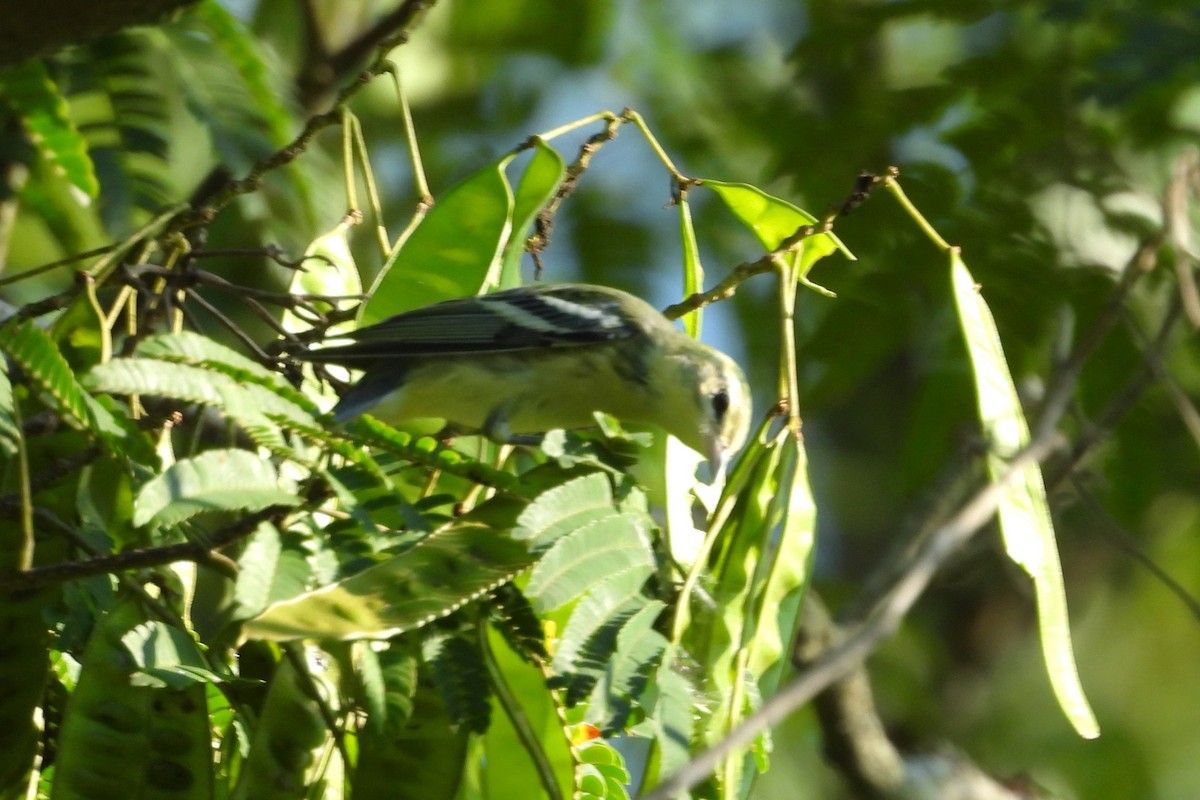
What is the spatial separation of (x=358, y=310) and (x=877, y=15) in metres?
2.16

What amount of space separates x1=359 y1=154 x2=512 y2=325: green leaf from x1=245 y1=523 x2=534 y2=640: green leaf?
2.73 feet

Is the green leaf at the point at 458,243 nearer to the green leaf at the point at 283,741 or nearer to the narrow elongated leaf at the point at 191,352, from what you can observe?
the narrow elongated leaf at the point at 191,352

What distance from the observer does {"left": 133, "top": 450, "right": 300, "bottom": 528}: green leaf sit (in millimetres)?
1814

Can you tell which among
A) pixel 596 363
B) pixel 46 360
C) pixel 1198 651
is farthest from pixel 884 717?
pixel 46 360

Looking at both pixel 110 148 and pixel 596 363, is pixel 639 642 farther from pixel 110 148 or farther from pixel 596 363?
pixel 110 148

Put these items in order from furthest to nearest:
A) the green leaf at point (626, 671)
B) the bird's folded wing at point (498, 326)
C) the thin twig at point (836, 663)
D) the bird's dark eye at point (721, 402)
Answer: the bird's dark eye at point (721, 402) → the bird's folded wing at point (498, 326) → the green leaf at point (626, 671) → the thin twig at point (836, 663)

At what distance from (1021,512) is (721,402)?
119cm

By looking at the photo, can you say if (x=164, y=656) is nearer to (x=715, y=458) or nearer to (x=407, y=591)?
(x=407, y=591)

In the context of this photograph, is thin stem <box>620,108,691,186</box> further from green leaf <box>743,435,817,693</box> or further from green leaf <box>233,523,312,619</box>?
green leaf <box>233,523,312,619</box>

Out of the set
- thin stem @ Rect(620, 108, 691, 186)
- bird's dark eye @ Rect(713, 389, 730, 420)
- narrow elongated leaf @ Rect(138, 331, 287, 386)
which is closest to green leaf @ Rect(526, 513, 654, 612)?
narrow elongated leaf @ Rect(138, 331, 287, 386)

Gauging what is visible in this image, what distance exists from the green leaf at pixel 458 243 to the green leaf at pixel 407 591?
833 mm

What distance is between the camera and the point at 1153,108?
4457 mm

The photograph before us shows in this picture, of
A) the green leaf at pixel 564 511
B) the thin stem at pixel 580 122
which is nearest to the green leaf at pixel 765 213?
the thin stem at pixel 580 122

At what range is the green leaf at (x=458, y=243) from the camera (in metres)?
2.79
